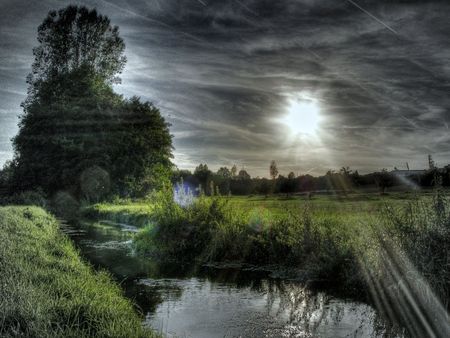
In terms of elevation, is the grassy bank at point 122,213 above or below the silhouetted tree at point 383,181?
below

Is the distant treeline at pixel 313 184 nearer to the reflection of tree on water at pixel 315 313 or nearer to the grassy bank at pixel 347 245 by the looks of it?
the grassy bank at pixel 347 245

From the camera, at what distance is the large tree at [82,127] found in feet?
172

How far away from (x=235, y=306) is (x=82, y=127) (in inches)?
1759

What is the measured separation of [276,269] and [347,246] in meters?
3.48

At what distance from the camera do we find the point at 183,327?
10.5m

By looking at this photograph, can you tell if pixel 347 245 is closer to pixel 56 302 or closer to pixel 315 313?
pixel 315 313

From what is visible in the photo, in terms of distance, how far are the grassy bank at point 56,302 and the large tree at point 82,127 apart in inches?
1529

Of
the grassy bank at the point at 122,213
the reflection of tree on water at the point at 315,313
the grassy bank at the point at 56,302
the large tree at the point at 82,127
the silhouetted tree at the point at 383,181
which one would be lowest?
the reflection of tree on water at the point at 315,313

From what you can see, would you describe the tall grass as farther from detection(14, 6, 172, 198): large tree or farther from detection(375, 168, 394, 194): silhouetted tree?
detection(14, 6, 172, 198): large tree

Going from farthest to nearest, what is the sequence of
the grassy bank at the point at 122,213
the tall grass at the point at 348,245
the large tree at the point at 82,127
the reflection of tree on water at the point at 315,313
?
the large tree at the point at 82,127
the grassy bank at the point at 122,213
the tall grass at the point at 348,245
the reflection of tree on water at the point at 315,313

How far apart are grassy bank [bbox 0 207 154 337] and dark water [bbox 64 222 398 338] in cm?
123

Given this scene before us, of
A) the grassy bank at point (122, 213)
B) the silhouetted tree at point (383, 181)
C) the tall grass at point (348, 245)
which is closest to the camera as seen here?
the tall grass at point (348, 245)

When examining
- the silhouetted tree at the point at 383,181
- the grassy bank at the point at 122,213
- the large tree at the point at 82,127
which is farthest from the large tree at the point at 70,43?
the silhouetted tree at the point at 383,181

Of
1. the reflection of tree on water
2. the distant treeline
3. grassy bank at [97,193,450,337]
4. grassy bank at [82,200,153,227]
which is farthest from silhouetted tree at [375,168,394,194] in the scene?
the reflection of tree on water
